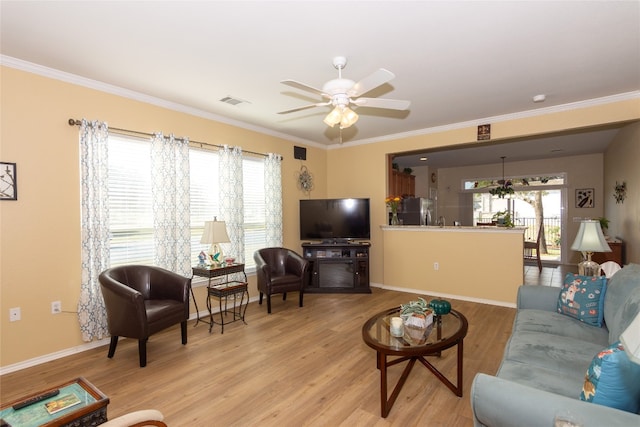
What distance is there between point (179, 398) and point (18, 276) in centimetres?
186

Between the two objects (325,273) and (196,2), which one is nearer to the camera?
(196,2)

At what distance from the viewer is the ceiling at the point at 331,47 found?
84.9 inches

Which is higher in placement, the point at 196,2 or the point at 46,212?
the point at 196,2

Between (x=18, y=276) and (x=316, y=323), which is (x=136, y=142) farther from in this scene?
(x=316, y=323)

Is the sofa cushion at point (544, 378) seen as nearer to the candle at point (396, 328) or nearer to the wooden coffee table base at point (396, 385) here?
the wooden coffee table base at point (396, 385)

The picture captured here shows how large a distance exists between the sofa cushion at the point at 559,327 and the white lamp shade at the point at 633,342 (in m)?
1.48

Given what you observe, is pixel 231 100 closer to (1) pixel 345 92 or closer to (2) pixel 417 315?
(1) pixel 345 92

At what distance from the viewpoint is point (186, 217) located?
4004 mm

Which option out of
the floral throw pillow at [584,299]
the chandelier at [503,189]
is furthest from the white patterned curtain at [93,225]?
the chandelier at [503,189]

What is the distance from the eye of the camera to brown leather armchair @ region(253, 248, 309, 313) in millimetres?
4324

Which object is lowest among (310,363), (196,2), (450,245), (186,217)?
(310,363)

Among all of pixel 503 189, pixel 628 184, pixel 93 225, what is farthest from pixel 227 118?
pixel 503 189

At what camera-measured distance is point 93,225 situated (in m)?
3.22

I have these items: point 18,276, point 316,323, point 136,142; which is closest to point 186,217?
point 136,142
